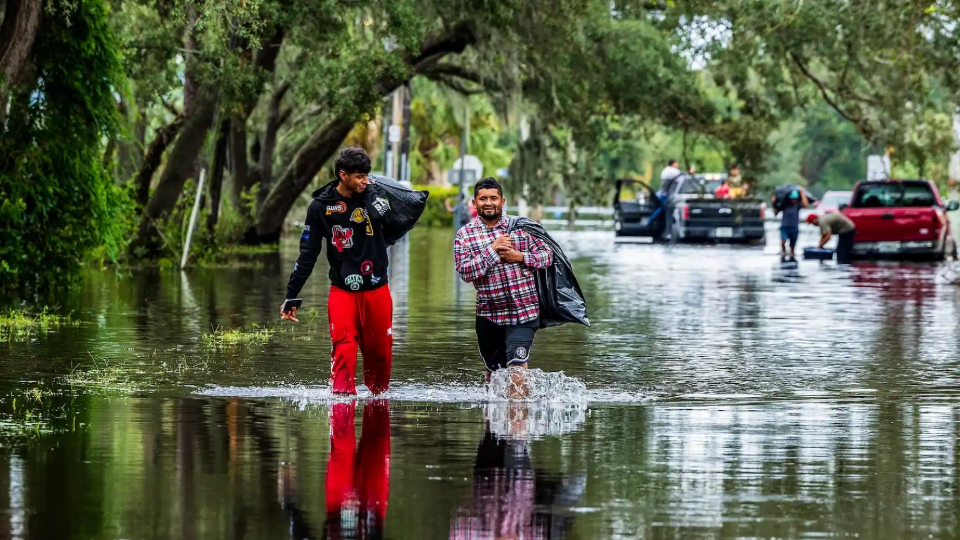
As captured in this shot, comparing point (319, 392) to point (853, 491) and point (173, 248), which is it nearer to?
point (853, 491)

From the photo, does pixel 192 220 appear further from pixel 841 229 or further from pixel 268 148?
pixel 841 229

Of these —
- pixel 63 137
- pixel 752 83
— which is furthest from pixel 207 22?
pixel 752 83

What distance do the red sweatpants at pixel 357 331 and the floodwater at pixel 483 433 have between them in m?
0.20

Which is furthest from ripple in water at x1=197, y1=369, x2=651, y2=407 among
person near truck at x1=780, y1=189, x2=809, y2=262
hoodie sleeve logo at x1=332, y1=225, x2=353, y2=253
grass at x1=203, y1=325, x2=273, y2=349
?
person near truck at x1=780, y1=189, x2=809, y2=262

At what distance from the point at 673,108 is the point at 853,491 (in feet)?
103

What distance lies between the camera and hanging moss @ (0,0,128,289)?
2088 cm

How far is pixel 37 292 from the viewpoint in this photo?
21969 mm

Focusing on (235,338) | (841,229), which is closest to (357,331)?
(235,338)

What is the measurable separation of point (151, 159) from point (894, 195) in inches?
541

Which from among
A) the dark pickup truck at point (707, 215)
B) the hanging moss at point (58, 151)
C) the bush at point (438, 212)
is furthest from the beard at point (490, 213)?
the bush at point (438, 212)

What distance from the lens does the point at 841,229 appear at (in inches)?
1361

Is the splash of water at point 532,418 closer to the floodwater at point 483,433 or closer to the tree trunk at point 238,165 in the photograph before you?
the floodwater at point 483,433

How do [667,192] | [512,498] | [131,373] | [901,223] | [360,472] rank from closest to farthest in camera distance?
1. [512,498]
2. [360,472]
3. [131,373]
4. [901,223]
5. [667,192]

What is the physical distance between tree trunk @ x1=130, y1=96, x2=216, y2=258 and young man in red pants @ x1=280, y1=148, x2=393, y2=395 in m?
19.1
